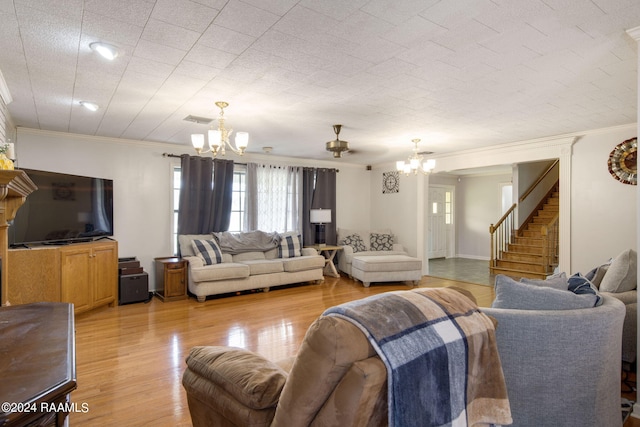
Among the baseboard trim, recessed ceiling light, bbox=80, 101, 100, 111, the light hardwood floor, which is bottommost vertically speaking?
the light hardwood floor

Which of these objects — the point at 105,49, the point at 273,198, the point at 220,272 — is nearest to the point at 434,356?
the point at 105,49

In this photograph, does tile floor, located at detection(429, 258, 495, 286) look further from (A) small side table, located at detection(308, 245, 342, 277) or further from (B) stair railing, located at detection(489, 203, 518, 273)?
(A) small side table, located at detection(308, 245, 342, 277)

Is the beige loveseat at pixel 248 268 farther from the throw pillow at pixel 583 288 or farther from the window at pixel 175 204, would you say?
the throw pillow at pixel 583 288

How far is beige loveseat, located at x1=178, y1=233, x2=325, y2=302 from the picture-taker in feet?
16.7

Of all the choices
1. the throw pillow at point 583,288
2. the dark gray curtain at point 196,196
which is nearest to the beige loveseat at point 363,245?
the dark gray curtain at point 196,196

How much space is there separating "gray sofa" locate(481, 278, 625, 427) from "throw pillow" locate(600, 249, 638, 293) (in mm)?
1240

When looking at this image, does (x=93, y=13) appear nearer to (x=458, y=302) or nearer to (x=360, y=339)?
(x=360, y=339)

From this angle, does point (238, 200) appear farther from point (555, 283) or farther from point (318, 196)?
point (555, 283)

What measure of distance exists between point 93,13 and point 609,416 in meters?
3.45

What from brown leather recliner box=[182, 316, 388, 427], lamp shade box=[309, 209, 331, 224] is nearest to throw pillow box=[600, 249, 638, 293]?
brown leather recliner box=[182, 316, 388, 427]

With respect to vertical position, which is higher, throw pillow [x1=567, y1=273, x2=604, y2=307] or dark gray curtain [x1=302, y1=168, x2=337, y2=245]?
dark gray curtain [x1=302, y1=168, x2=337, y2=245]

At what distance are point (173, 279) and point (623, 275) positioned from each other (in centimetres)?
499

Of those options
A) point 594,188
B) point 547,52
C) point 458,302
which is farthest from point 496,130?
point 458,302

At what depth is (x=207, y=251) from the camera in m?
5.44
